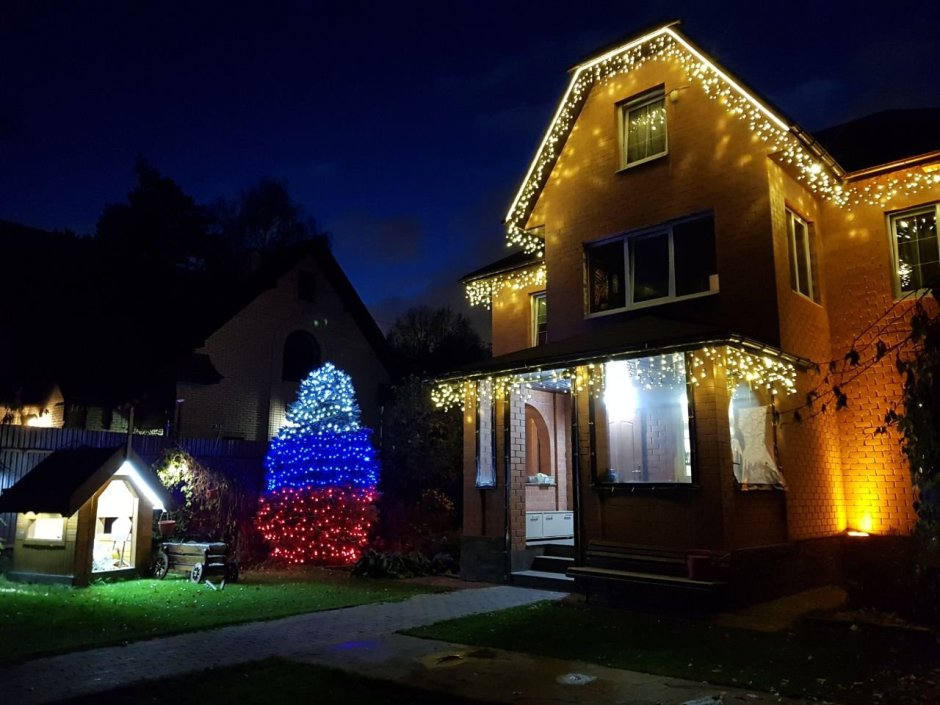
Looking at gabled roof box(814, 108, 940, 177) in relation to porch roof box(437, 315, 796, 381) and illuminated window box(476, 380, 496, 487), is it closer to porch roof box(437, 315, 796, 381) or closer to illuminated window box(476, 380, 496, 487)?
porch roof box(437, 315, 796, 381)

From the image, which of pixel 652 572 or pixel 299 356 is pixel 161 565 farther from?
pixel 299 356

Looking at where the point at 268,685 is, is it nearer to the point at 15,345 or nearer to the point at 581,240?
the point at 581,240

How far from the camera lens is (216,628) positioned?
348 inches

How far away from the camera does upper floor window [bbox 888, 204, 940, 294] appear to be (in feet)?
39.3

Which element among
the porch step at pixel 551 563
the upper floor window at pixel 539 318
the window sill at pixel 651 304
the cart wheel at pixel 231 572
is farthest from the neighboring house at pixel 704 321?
the cart wheel at pixel 231 572

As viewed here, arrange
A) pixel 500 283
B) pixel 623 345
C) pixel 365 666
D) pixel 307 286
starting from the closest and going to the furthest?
1. pixel 365 666
2. pixel 623 345
3. pixel 500 283
4. pixel 307 286

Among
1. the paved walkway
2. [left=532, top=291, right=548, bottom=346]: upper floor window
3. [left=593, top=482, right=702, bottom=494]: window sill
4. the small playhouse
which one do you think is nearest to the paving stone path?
the paved walkway

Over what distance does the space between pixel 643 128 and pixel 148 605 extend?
36.9 feet

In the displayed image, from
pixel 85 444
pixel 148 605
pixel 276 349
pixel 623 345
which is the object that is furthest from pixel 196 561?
pixel 276 349

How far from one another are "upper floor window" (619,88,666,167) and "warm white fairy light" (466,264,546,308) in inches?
136

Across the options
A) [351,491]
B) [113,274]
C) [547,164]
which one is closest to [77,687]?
[351,491]

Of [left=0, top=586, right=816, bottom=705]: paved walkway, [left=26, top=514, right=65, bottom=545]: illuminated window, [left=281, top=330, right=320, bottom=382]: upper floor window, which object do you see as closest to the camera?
[left=0, top=586, right=816, bottom=705]: paved walkway

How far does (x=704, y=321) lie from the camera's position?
12.1m

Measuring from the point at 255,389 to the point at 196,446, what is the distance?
21.2 feet
